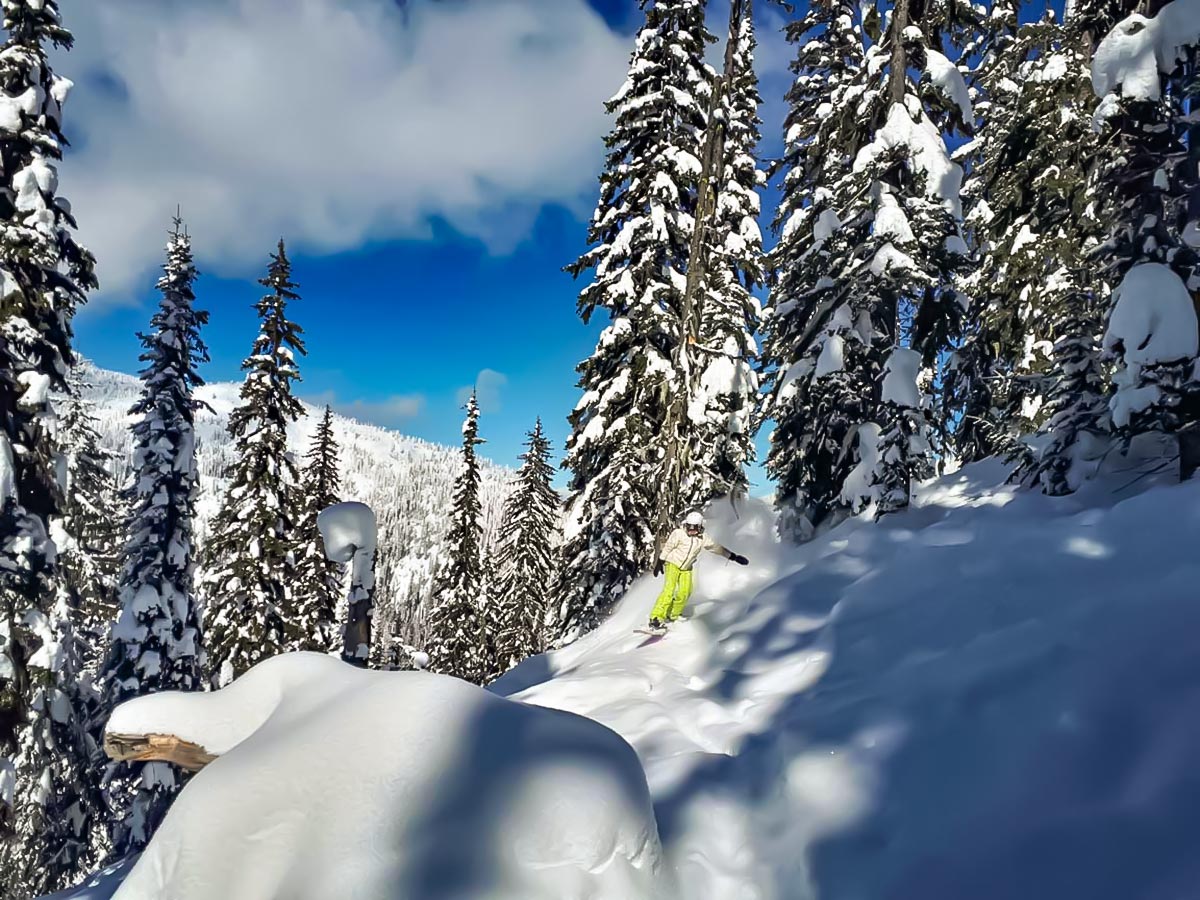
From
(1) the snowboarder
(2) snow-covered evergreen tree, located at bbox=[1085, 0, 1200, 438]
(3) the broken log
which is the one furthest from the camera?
(1) the snowboarder

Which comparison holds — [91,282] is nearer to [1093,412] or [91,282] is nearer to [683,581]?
[683,581]

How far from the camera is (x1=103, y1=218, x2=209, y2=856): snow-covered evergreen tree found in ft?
53.9

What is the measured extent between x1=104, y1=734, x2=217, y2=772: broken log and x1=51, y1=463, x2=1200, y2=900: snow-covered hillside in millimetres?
1030

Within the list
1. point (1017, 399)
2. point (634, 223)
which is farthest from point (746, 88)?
point (1017, 399)

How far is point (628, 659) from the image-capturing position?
8867 mm

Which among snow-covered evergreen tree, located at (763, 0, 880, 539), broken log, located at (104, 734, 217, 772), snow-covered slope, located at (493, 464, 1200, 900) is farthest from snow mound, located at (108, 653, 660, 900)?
snow-covered evergreen tree, located at (763, 0, 880, 539)

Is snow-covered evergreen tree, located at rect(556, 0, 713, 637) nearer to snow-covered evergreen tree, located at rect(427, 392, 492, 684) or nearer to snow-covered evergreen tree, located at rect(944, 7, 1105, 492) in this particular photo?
snow-covered evergreen tree, located at rect(944, 7, 1105, 492)

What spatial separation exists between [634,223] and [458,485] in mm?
20498

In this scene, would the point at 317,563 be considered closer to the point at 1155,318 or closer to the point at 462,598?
the point at 462,598

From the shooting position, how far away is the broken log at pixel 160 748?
13.0 ft

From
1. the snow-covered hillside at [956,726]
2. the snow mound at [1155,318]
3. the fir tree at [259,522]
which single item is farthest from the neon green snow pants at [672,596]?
the fir tree at [259,522]

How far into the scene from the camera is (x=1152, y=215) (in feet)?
24.4

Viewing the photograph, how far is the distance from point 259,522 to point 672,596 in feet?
47.4

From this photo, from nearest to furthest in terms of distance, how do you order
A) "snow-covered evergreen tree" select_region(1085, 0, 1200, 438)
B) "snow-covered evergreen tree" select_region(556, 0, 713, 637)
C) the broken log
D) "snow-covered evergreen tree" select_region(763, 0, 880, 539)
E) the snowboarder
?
1. the broken log
2. "snow-covered evergreen tree" select_region(1085, 0, 1200, 438)
3. the snowboarder
4. "snow-covered evergreen tree" select_region(763, 0, 880, 539)
5. "snow-covered evergreen tree" select_region(556, 0, 713, 637)
